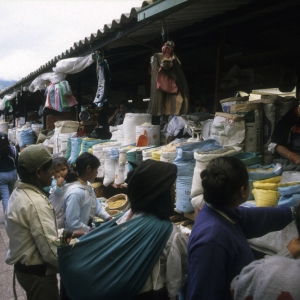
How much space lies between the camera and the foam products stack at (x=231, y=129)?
3260 mm

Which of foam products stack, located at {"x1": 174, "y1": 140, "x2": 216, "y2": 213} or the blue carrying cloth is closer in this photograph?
the blue carrying cloth

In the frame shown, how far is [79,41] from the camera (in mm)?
5492

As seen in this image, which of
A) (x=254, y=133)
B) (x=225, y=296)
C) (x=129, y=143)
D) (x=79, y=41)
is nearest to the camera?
(x=225, y=296)

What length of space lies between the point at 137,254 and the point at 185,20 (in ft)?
10.8

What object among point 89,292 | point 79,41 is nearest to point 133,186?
point 89,292

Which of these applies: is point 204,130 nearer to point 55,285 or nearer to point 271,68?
point 55,285

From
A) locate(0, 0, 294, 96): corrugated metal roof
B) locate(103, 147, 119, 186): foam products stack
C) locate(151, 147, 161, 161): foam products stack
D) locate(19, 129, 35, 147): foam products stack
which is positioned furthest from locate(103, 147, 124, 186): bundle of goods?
locate(19, 129, 35, 147): foam products stack

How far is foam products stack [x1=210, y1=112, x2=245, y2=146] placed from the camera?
326 centimetres

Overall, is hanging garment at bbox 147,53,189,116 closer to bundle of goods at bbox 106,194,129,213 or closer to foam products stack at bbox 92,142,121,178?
foam products stack at bbox 92,142,121,178

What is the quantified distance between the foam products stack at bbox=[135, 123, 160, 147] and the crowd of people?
2.22 metres

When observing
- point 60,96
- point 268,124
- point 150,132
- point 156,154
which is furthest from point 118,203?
point 60,96

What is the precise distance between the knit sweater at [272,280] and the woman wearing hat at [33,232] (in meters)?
1.46

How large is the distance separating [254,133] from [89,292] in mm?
2339

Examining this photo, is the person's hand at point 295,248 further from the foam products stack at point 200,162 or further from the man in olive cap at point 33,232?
the man in olive cap at point 33,232
